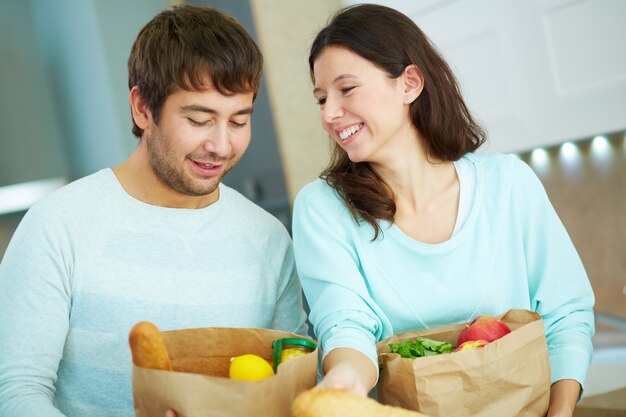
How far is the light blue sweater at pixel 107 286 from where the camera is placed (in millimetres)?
1184

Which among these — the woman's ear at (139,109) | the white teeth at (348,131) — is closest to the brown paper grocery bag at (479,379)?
the white teeth at (348,131)

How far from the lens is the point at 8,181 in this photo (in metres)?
3.00

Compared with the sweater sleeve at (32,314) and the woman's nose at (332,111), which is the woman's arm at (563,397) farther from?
the sweater sleeve at (32,314)

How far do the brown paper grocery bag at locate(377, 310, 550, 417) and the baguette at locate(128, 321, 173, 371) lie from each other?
34cm

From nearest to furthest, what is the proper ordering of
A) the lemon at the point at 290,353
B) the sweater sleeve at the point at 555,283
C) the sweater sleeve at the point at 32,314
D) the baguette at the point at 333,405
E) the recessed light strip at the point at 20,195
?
1. the baguette at the point at 333,405
2. the lemon at the point at 290,353
3. the sweater sleeve at the point at 32,314
4. the sweater sleeve at the point at 555,283
5. the recessed light strip at the point at 20,195

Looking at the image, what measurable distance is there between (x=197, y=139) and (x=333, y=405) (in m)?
0.68

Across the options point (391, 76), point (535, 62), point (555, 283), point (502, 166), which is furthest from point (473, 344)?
point (535, 62)

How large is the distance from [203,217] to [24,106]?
200cm

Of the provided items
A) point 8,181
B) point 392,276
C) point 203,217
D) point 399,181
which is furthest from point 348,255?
point 8,181

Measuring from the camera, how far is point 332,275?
49.9 inches

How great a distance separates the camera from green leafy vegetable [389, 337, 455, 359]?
3.51ft

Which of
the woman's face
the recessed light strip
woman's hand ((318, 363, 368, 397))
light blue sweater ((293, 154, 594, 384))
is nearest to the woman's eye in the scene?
the woman's face

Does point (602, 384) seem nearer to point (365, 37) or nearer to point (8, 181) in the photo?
point (365, 37)

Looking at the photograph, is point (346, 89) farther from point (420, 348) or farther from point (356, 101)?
point (420, 348)
